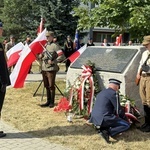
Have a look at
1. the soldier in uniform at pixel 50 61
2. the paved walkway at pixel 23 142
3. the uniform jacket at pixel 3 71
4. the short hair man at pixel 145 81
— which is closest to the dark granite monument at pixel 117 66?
the soldier in uniform at pixel 50 61

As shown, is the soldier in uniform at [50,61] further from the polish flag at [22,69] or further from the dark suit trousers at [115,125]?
the dark suit trousers at [115,125]

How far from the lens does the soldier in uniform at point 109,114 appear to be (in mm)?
5551

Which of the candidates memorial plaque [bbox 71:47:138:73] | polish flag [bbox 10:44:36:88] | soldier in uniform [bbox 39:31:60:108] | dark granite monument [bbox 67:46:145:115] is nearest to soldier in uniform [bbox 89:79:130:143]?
dark granite monument [bbox 67:46:145:115]

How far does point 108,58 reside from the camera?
7320 mm

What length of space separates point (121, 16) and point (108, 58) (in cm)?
243

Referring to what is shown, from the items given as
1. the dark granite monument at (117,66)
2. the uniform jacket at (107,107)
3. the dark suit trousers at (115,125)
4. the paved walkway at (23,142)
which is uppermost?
the dark granite monument at (117,66)

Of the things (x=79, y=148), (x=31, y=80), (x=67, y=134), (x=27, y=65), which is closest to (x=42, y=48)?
(x=27, y=65)

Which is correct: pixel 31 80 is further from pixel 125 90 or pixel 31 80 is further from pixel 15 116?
pixel 125 90

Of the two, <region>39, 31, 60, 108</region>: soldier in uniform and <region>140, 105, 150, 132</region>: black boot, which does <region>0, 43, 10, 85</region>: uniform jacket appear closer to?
<region>39, 31, 60, 108</region>: soldier in uniform

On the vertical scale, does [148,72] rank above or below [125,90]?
above

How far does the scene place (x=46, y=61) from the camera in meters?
7.82

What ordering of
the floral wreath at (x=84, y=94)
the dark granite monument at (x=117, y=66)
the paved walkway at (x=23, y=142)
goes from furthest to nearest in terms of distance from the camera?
the floral wreath at (x=84, y=94), the dark granite monument at (x=117, y=66), the paved walkway at (x=23, y=142)

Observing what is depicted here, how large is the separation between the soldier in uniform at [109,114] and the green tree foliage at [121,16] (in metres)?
3.23

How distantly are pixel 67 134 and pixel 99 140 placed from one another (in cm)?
64
